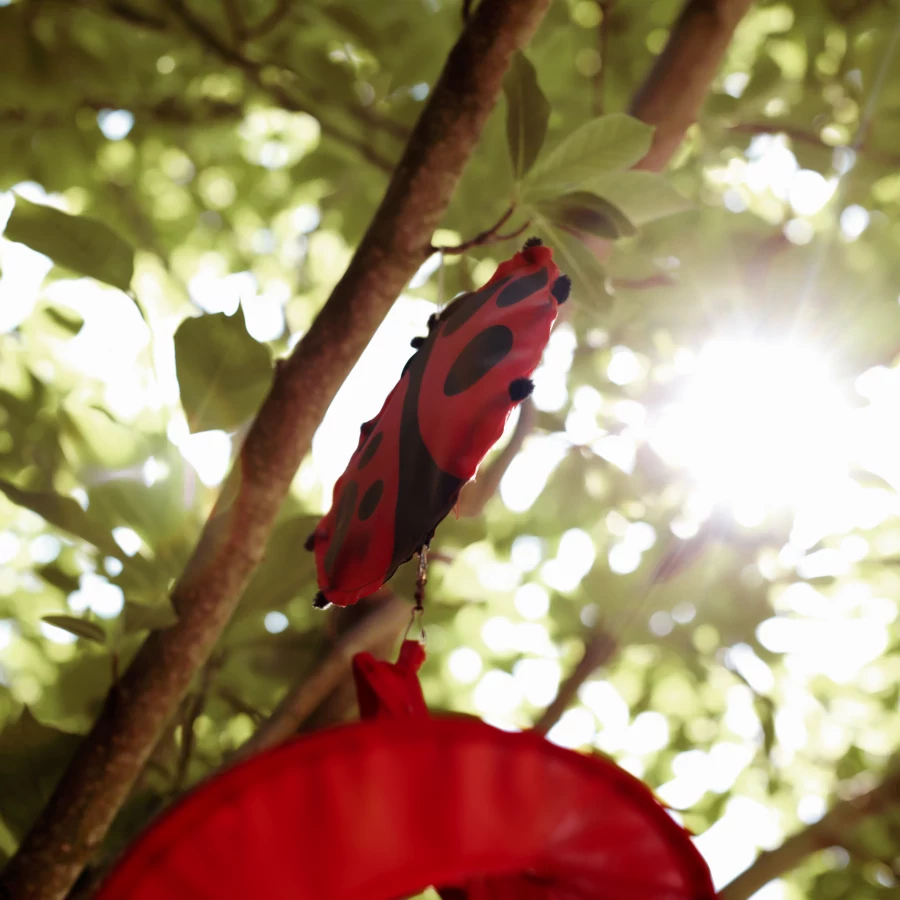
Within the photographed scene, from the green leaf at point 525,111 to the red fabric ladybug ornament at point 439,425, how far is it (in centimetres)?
10

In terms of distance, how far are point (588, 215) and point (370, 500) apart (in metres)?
0.26

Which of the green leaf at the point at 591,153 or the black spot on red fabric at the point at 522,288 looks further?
the green leaf at the point at 591,153

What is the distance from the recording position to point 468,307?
455 millimetres

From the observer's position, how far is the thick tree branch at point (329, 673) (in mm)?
757

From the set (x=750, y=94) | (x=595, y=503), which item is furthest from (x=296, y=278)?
(x=750, y=94)

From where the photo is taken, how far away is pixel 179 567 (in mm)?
605

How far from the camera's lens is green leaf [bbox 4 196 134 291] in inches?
21.5

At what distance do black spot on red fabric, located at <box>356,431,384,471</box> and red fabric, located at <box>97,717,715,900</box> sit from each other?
0.69 ft

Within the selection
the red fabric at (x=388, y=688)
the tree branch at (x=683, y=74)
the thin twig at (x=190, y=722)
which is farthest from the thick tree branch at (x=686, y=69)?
the thin twig at (x=190, y=722)

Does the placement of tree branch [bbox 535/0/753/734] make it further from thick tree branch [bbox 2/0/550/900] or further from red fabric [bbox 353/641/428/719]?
red fabric [bbox 353/641/428/719]

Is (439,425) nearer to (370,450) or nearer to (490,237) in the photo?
(370,450)

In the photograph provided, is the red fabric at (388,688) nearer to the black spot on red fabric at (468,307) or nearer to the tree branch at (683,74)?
the black spot on red fabric at (468,307)

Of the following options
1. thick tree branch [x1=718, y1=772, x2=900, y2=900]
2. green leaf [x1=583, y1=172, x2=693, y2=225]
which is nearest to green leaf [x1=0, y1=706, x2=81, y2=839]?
green leaf [x1=583, y1=172, x2=693, y2=225]

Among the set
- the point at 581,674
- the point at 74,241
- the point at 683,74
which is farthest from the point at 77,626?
the point at 683,74
